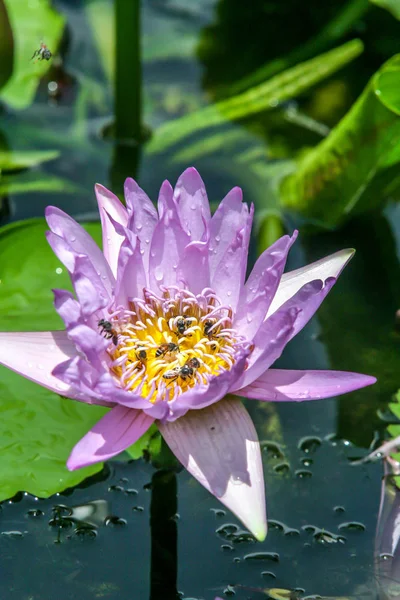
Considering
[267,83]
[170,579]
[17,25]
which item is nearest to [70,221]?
[170,579]

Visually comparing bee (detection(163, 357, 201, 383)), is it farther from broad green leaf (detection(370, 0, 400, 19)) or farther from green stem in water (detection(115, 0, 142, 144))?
broad green leaf (detection(370, 0, 400, 19))

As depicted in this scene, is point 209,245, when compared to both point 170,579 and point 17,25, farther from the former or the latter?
point 17,25

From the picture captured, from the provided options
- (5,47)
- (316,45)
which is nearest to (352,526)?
(5,47)

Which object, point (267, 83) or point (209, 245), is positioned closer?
point (209, 245)

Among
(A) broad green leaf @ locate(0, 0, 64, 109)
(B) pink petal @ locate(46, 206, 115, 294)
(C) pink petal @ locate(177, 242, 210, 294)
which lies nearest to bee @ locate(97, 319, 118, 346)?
(B) pink petal @ locate(46, 206, 115, 294)

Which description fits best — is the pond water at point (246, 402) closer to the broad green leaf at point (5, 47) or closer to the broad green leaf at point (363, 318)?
the broad green leaf at point (363, 318)

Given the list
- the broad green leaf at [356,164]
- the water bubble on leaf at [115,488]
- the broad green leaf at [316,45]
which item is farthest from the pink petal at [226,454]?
the broad green leaf at [316,45]
